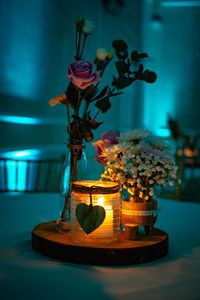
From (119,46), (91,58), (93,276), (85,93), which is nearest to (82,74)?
(85,93)

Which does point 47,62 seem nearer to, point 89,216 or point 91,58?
point 91,58

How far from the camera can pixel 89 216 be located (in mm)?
736

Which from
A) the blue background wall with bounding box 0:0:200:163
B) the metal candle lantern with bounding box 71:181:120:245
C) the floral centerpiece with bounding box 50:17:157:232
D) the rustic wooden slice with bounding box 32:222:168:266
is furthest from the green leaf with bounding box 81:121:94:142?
the blue background wall with bounding box 0:0:200:163

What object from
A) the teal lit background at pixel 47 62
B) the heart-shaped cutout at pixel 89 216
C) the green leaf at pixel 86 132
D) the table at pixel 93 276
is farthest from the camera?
the teal lit background at pixel 47 62

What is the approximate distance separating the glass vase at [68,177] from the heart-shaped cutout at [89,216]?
4.9 inches

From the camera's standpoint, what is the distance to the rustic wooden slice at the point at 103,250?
2.43 ft

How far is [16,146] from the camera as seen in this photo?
2557mm

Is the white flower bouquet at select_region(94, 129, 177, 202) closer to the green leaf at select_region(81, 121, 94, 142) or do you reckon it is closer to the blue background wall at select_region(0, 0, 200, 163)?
the green leaf at select_region(81, 121, 94, 142)

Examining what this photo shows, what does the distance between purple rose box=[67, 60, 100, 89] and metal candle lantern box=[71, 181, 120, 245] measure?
0.73ft

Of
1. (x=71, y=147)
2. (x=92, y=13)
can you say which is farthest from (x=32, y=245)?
(x=92, y=13)

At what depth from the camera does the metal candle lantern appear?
0.76 m

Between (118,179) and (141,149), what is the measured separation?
9 centimetres

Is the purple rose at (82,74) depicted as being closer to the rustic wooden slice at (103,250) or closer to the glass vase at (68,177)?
the glass vase at (68,177)

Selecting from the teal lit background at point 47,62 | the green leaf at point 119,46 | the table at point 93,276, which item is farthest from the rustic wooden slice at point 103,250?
the teal lit background at point 47,62
